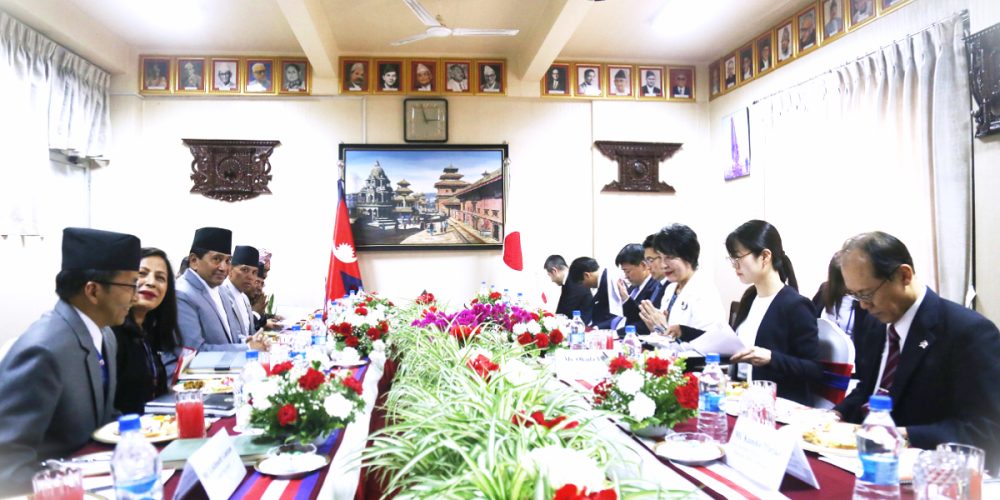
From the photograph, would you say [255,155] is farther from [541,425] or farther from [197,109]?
[541,425]

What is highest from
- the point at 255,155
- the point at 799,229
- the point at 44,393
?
the point at 255,155

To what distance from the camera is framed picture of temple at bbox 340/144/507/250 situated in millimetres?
6301

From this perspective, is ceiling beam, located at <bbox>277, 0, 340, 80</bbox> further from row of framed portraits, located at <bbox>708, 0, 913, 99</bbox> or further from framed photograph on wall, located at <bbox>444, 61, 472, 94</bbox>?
row of framed portraits, located at <bbox>708, 0, 913, 99</bbox>

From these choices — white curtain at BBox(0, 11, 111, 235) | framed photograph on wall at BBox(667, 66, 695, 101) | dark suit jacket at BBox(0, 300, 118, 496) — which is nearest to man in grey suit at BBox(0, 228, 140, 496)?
dark suit jacket at BBox(0, 300, 118, 496)

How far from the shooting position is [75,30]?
5.01 m

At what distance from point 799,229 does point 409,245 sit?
374 centimetres

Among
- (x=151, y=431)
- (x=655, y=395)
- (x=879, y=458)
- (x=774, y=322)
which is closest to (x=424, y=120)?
(x=774, y=322)

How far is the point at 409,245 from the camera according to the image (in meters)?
6.38

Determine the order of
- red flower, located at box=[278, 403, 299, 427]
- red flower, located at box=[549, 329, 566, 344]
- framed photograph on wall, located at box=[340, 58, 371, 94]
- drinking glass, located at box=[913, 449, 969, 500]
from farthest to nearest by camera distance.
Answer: framed photograph on wall, located at box=[340, 58, 371, 94] < red flower, located at box=[549, 329, 566, 344] < red flower, located at box=[278, 403, 299, 427] < drinking glass, located at box=[913, 449, 969, 500]

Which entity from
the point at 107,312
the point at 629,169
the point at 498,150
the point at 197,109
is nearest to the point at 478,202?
the point at 498,150

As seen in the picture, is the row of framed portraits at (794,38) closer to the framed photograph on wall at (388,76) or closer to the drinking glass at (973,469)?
the framed photograph on wall at (388,76)

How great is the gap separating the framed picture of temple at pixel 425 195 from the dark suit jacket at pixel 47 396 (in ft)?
14.9

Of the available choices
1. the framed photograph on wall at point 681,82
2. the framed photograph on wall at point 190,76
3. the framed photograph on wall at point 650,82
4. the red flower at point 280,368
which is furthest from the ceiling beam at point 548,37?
the red flower at point 280,368

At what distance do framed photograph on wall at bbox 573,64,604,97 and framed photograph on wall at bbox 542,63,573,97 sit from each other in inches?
4.0
